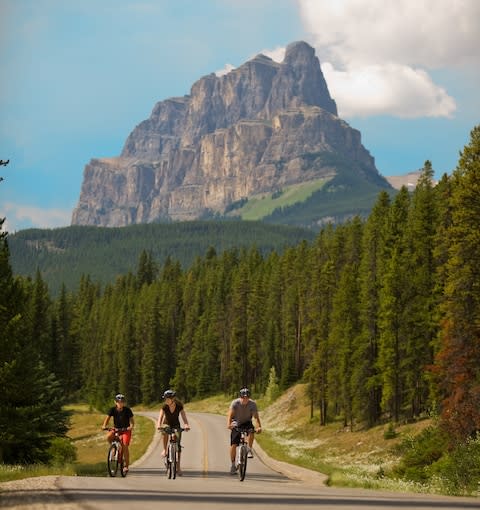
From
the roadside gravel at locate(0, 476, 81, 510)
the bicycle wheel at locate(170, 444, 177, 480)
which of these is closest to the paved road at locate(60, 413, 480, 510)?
the roadside gravel at locate(0, 476, 81, 510)

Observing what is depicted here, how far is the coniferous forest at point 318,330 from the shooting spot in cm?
3722

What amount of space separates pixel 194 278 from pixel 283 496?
125 m

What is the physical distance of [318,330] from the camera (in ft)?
229

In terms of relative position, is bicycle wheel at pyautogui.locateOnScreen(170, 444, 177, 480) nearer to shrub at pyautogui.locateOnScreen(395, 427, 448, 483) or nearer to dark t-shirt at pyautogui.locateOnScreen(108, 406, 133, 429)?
dark t-shirt at pyautogui.locateOnScreen(108, 406, 133, 429)

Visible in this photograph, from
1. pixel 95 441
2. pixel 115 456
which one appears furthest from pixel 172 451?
pixel 95 441

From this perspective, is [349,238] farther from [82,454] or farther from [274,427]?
[82,454]

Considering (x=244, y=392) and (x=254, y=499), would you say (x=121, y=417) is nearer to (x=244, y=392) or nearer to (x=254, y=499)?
(x=244, y=392)

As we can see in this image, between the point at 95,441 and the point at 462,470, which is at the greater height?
the point at 462,470

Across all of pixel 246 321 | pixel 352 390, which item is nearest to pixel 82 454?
pixel 352 390

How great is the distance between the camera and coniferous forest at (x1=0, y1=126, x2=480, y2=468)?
37.2 meters

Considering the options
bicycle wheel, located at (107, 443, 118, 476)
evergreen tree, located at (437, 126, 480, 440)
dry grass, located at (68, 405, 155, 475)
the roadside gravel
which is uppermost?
evergreen tree, located at (437, 126, 480, 440)

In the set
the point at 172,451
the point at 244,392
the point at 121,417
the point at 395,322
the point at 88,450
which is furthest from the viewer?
the point at 88,450

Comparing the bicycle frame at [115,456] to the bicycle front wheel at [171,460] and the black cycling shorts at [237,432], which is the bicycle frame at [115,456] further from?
the black cycling shorts at [237,432]

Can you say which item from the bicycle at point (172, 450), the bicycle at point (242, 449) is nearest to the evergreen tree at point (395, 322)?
the bicycle at point (242, 449)
